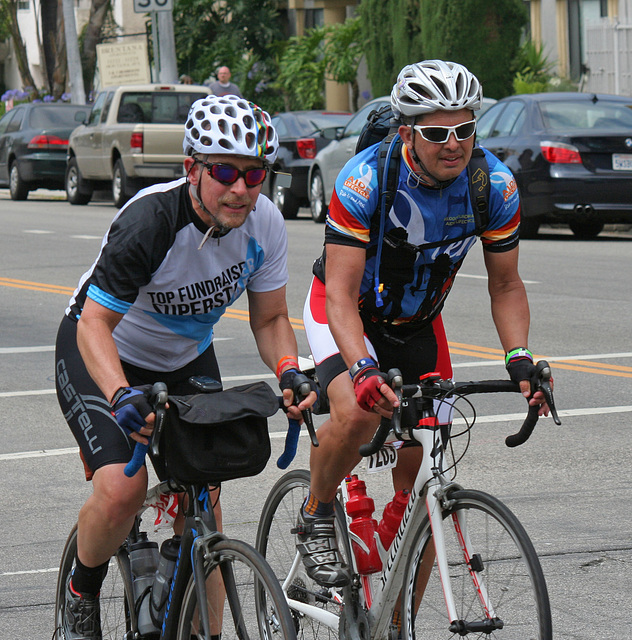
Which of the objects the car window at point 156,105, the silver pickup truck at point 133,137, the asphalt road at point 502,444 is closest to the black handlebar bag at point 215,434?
the asphalt road at point 502,444

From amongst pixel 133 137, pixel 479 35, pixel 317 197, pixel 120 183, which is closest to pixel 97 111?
pixel 120 183

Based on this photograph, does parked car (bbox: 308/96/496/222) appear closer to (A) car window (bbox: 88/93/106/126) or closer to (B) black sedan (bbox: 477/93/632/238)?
(B) black sedan (bbox: 477/93/632/238)

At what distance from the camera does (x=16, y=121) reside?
28.8 metres

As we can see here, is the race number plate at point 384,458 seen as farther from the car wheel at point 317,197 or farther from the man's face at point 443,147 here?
the car wheel at point 317,197

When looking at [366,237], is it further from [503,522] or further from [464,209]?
[503,522]

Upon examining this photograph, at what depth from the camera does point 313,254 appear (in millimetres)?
16328

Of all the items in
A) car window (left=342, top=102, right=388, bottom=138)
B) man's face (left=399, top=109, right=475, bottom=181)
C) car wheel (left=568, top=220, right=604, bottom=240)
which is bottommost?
car wheel (left=568, top=220, right=604, bottom=240)

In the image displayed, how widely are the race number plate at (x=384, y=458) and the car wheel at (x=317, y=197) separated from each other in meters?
16.4

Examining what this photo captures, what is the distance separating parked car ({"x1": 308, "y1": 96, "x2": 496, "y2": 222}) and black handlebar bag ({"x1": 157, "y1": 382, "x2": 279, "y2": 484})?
15138 millimetres

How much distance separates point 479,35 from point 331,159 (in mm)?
8809

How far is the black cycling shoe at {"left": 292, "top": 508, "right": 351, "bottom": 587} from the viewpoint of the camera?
4.55 m

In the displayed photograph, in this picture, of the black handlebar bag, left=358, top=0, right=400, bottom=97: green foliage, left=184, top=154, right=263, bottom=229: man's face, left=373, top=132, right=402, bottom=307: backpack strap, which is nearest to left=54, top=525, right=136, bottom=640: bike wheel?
the black handlebar bag

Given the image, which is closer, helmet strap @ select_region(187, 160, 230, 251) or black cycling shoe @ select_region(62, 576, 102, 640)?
helmet strap @ select_region(187, 160, 230, 251)

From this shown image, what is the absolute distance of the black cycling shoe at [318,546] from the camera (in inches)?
179
